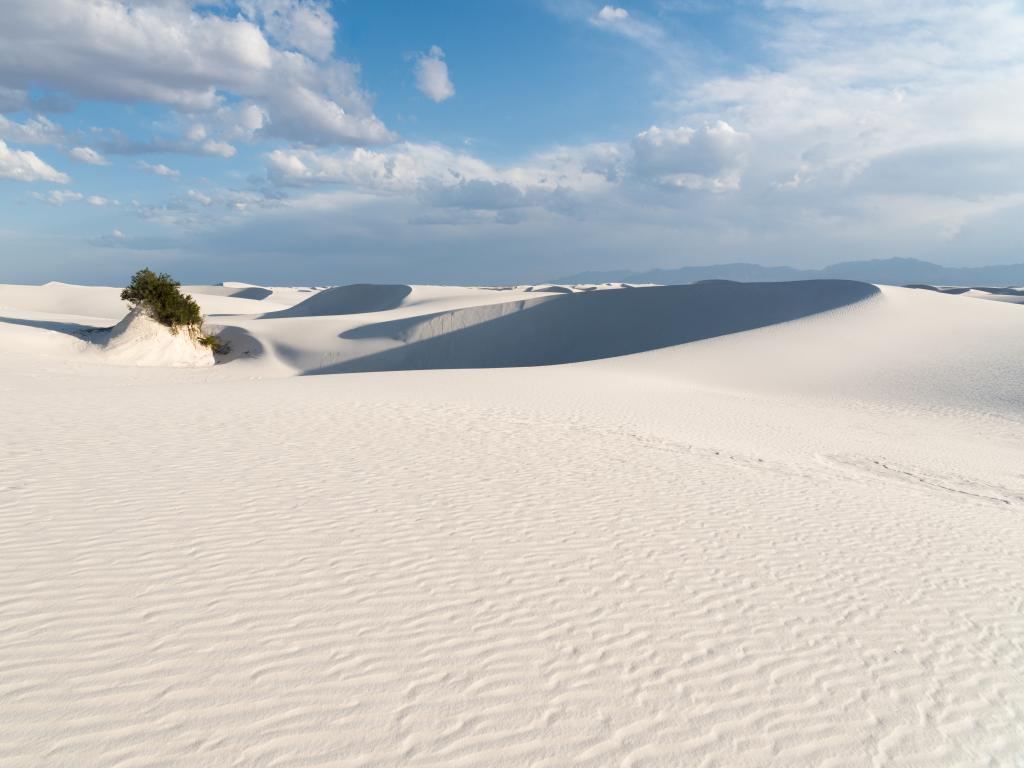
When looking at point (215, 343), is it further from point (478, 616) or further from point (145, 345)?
point (478, 616)

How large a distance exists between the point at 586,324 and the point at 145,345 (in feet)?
83.2

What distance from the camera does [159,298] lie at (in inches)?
1212

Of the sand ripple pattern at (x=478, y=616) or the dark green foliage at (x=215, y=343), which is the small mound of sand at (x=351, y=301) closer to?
the dark green foliage at (x=215, y=343)

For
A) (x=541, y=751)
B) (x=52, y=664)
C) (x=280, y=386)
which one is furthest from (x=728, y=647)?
(x=280, y=386)

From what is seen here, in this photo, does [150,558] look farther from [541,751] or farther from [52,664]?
[541,751]

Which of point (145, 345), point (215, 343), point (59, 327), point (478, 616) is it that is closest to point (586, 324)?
point (215, 343)

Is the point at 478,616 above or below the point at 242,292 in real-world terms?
below

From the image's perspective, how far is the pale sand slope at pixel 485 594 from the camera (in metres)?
3.82

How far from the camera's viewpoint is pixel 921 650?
5258 millimetres

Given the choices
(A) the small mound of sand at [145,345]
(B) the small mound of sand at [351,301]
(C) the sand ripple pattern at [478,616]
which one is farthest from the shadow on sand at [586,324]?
(C) the sand ripple pattern at [478,616]

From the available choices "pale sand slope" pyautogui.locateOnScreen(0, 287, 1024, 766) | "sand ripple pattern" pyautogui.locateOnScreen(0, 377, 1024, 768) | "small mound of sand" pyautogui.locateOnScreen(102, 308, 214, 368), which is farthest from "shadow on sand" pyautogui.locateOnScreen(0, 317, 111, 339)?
"sand ripple pattern" pyautogui.locateOnScreen(0, 377, 1024, 768)

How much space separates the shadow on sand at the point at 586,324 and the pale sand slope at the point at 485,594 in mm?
24873

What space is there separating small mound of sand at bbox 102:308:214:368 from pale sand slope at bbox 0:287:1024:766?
17.0 metres

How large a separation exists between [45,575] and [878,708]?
6.43 metres
